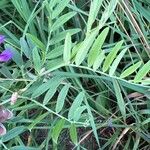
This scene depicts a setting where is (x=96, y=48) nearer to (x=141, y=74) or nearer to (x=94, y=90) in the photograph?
(x=141, y=74)

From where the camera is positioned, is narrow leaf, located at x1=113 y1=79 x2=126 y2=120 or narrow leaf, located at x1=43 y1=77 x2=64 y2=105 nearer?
narrow leaf, located at x1=43 y1=77 x2=64 y2=105

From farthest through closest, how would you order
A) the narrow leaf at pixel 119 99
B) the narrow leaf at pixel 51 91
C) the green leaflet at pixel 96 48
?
the narrow leaf at pixel 119 99
the narrow leaf at pixel 51 91
the green leaflet at pixel 96 48

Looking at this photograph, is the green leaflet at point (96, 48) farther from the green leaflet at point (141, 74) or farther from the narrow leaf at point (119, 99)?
the narrow leaf at point (119, 99)

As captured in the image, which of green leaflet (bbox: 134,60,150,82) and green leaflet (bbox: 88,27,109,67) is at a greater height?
green leaflet (bbox: 88,27,109,67)

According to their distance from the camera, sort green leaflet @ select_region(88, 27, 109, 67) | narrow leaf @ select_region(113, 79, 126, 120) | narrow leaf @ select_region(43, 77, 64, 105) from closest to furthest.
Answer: green leaflet @ select_region(88, 27, 109, 67) → narrow leaf @ select_region(43, 77, 64, 105) → narrow leaf @ select_region(113, 79, 126, 120)

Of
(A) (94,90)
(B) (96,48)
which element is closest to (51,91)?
(B) (96,48)

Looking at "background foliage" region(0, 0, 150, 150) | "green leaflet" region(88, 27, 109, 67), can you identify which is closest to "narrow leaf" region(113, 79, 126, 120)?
"background foliage" region(0, 0, 150, 150)

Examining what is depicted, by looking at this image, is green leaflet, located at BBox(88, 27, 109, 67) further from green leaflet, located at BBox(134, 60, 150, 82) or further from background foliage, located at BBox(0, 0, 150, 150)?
background foliage, located at BBox(0, 0, 150, 150)

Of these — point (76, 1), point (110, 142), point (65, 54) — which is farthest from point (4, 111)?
point (76, 1)

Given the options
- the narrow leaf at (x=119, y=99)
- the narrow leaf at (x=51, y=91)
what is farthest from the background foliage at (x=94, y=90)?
the narrow leaf at (x=51, y=91)

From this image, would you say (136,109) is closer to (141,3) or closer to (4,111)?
(141,3)

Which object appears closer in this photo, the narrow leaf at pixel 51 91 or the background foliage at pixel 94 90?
the narrow leaf at pixel 51 91
